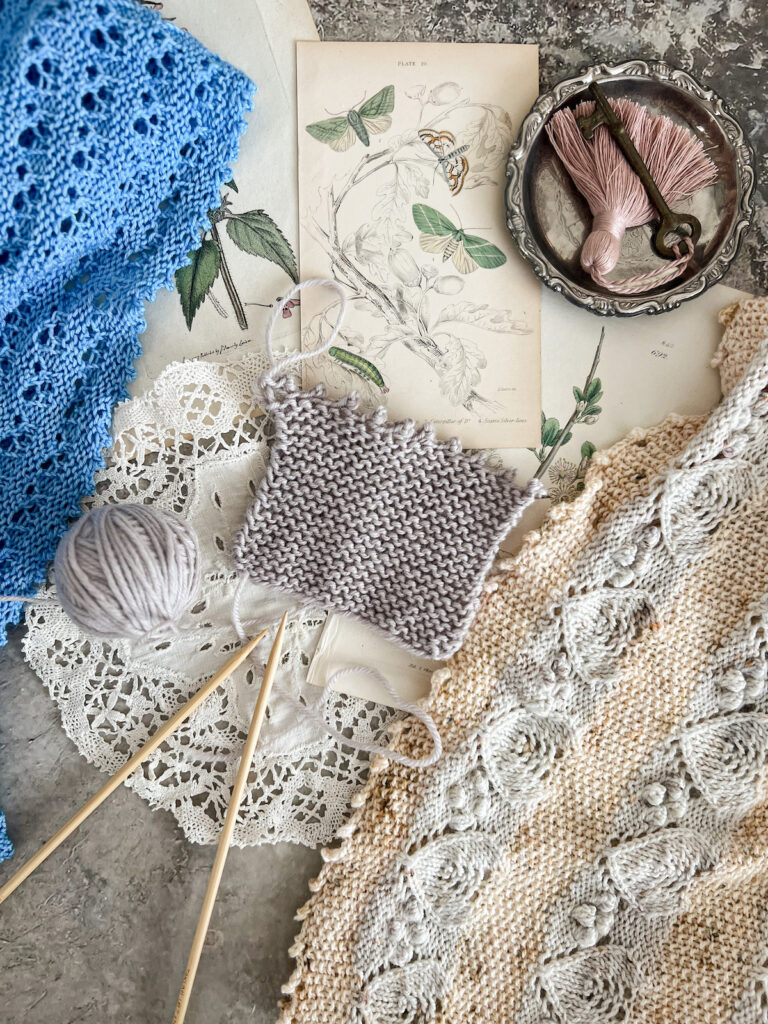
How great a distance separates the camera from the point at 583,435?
0.86m

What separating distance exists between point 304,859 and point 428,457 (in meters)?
0.47

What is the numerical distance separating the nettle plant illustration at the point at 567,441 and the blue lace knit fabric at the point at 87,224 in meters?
0.46

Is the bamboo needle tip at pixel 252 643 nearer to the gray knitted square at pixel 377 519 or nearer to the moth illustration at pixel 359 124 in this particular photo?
the gray knitted square at pixel 377 519

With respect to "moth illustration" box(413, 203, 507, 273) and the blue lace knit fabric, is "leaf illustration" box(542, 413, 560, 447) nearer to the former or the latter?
"moth illustration" box(413, 203, 507, 273)

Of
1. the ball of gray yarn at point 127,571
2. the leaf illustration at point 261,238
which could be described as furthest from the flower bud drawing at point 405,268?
the ball of gray yarn at point 127,571

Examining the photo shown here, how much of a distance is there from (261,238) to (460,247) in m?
0.23

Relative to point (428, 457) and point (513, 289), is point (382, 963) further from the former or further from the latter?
point (513, 289)

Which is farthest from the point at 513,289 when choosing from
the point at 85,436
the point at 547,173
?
the point at 85,436

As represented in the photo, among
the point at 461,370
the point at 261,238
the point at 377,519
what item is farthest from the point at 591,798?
the point at 261,238

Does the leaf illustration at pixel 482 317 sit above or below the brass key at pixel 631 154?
below

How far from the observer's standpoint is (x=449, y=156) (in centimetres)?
86

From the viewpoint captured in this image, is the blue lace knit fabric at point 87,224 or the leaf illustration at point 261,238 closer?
the blue lace knit fabric at point 87,224

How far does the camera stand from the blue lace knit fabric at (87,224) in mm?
771

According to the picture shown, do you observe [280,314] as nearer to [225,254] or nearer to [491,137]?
[225,254]
